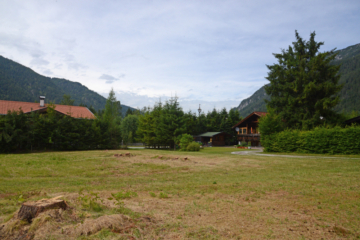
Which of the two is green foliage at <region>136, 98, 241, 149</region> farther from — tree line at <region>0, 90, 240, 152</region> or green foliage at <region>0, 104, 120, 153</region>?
green foliage at <region>0, 104, 120, 153</region>

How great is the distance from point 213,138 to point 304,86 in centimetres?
2779

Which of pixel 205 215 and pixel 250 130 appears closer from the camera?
pixel 205 215

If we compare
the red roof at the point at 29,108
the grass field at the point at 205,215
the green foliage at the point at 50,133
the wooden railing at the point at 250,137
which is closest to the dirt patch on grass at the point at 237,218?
the grass field at the point at 205,215

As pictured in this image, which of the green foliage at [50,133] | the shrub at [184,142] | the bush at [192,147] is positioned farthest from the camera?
the shrub at [184,142]

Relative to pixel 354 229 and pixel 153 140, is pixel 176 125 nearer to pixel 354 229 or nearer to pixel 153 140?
pixel 153 140

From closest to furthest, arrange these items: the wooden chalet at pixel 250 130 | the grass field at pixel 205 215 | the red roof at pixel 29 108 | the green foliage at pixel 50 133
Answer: the grass field at pixel 205 215 → the green foliage at pixel 50 133 → the red roof at pixel 29 108 → the wooden chalet at pixel 250 130

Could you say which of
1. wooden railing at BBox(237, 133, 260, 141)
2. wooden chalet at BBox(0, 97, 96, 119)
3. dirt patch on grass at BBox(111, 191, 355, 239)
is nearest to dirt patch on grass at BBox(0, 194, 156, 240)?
dirt patch on grass at BBox(111, 191, 355, 239)

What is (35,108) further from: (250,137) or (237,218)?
(250,137)

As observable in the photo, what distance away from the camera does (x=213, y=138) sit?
5500 cm

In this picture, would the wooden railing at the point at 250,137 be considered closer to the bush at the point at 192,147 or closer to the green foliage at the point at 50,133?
the bush at the point at 192,147

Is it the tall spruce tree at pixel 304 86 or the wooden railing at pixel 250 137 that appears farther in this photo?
the wooden railing at pixel 250 137

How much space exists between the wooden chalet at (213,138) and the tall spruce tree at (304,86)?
22.8 meters

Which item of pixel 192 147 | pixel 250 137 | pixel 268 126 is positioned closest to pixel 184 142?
pixel 192 147

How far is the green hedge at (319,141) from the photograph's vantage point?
71.8 feet
